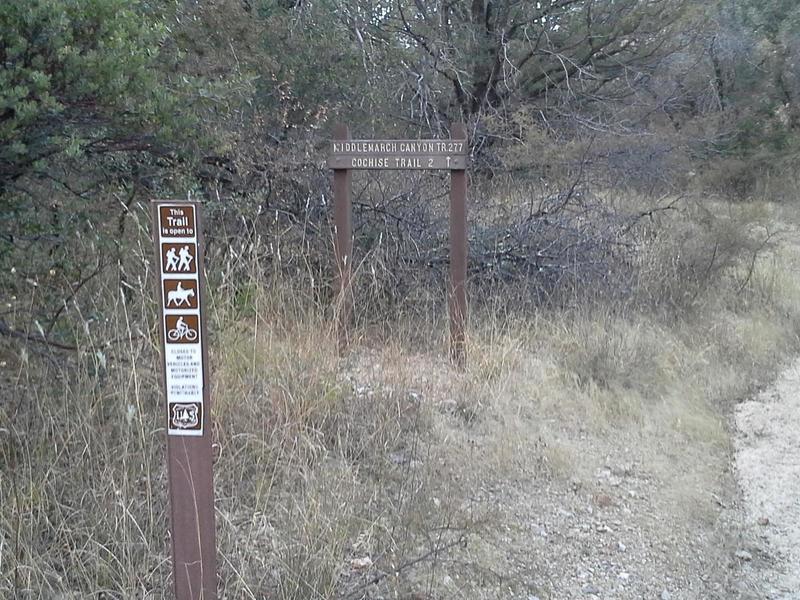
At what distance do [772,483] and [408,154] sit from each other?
3276 millimetres

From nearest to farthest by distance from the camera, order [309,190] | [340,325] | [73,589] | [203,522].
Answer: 1. [203,522]
2. [73,589]
3. [340,325]
4. [309,190]

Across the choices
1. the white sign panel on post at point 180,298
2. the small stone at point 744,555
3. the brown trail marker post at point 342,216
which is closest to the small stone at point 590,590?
the small stone at point 744,555

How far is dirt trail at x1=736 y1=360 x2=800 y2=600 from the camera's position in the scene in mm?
4336

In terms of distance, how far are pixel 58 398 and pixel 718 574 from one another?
3261 mm

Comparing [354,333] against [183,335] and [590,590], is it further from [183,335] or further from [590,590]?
[183,335]

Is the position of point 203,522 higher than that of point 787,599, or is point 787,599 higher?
point 203,522

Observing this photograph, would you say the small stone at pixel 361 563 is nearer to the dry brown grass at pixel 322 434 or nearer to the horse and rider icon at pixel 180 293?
the dry brown grass at pixel 322 434

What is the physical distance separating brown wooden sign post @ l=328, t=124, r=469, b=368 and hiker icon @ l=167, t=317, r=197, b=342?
11.1 feet

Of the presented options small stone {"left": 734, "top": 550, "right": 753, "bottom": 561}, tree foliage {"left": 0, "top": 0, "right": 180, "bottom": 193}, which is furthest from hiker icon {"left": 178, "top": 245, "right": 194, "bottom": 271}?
small stone {"left": 734, "top": 550, "right": 753, "bottom": 561}

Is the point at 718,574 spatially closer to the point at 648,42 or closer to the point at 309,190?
the point at 309,190

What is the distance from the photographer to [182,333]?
8.55ft

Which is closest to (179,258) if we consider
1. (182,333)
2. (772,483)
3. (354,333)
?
(182,333)

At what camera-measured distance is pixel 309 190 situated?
299 inches

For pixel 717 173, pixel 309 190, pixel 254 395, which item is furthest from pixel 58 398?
pixel 717 173
